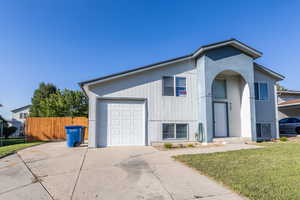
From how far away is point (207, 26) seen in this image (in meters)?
12.7

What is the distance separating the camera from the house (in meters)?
9.11

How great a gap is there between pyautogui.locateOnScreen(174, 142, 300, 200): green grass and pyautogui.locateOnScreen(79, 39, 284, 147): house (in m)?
3.77

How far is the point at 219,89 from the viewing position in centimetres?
1096

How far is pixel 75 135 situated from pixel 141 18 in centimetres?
919

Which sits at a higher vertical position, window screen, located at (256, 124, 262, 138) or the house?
the house

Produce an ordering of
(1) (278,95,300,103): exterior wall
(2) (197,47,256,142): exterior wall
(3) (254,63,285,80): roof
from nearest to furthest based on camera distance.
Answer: (2) (197,47,256,142): exterior wall, (3) (254,63,285,80): roof, (1) (278,95,300,103): exterior wall

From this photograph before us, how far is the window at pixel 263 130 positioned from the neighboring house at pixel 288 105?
6633mm

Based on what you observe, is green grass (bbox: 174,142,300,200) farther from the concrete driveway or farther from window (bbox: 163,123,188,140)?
window (bbox: 163,123,188,140)

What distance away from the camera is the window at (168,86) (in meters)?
9.86

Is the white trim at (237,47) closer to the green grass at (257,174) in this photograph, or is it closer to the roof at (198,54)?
the roof at (198,54)

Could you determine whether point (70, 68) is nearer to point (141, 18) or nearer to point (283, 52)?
point (141, 18)

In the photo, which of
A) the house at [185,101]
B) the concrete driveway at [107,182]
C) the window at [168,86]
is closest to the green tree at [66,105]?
the house at [185,101]

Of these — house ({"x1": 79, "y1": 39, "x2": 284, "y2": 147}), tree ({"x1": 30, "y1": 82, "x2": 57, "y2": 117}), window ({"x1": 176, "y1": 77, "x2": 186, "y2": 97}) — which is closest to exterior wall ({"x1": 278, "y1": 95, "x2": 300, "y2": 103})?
house ({"x1": 79, "y1": 39, "x2": 284, "y2": 147})

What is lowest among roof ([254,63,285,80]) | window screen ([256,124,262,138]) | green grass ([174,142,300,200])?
green grass ([174,142,300,200])
